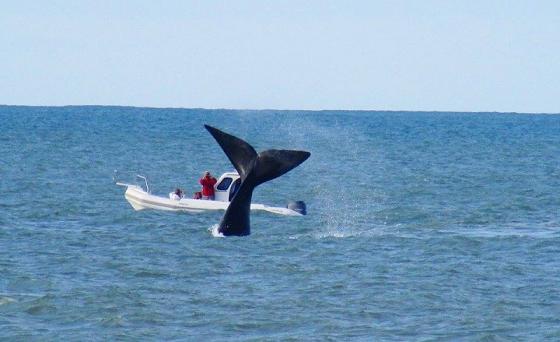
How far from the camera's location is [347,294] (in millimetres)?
27672

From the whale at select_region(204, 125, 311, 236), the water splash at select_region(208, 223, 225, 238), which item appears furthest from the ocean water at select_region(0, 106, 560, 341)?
the whale at select_region(204, 125, 311, 236)

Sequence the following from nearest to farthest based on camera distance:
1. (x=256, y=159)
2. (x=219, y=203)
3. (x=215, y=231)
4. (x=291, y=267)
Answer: (x=291, y=267) → (x=256, y=159) → (x=215, y=231) → (x=219, y=203)

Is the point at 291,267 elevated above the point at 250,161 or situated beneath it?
situated beneath

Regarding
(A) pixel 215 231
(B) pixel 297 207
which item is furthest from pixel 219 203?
(A) pixel 215 231

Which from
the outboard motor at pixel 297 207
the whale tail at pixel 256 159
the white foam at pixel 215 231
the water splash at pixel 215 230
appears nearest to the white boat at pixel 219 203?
the outboard motor at pixel 297 207

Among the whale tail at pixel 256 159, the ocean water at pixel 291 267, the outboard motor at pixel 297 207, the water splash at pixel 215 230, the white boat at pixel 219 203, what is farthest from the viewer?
the outboard motor at pixel 297 207

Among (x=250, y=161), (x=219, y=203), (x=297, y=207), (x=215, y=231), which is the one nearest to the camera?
(x=250, y=161)

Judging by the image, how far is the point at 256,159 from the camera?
32.1 m

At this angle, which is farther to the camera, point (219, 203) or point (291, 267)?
point (219, 203)

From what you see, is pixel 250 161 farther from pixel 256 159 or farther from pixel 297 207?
pixel 297 207

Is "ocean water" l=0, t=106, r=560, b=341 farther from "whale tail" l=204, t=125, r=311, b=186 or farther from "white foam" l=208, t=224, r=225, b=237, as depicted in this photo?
"whale tail" l=204, t=125, r=311, b=186

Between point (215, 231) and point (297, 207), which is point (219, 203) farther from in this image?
point (215, 231)

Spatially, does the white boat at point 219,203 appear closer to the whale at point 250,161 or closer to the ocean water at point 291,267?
the ocean water at point 291,267

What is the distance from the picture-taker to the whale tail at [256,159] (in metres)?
31.0
